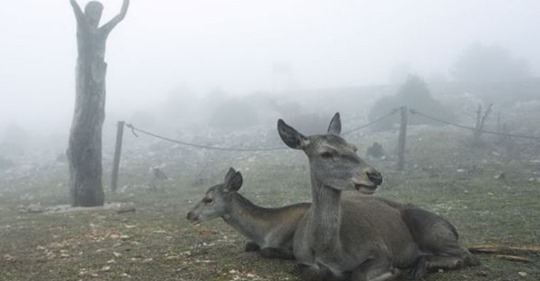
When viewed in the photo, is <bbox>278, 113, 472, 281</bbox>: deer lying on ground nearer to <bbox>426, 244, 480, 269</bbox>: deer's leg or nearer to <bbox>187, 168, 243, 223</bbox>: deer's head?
<bbox>426, 244, 480, 269</bbox>: deer's leg

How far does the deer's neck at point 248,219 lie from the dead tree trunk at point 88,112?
7.96m

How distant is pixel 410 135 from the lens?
2397 centimetres

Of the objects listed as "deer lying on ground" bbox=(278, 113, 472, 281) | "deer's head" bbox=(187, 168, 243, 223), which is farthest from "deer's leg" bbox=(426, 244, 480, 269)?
"deer's head" bbox=(187, 168, 243, 223)

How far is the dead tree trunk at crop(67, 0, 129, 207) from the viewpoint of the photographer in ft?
45.5

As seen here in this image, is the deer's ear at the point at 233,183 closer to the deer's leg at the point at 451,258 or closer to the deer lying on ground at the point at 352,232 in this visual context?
the deer lying on ground at the point at 352,232

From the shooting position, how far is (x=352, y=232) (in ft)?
18.2

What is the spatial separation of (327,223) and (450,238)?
1.64 meters

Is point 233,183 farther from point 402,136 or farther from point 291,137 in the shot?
point 402,136

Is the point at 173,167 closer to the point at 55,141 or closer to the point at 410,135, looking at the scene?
the point at 410,135

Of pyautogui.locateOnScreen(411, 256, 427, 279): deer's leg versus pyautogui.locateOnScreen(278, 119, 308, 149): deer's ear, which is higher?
pyautogui.locateOnScreen(278, 119, 308, 149): deer's ear

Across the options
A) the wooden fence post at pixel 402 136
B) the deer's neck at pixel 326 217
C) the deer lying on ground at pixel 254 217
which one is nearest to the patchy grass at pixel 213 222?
the deer lying on ground at pixel 254 217

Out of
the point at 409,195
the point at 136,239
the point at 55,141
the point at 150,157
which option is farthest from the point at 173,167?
the point at 55,141

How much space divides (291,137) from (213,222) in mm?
4888

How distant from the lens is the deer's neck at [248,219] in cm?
691
